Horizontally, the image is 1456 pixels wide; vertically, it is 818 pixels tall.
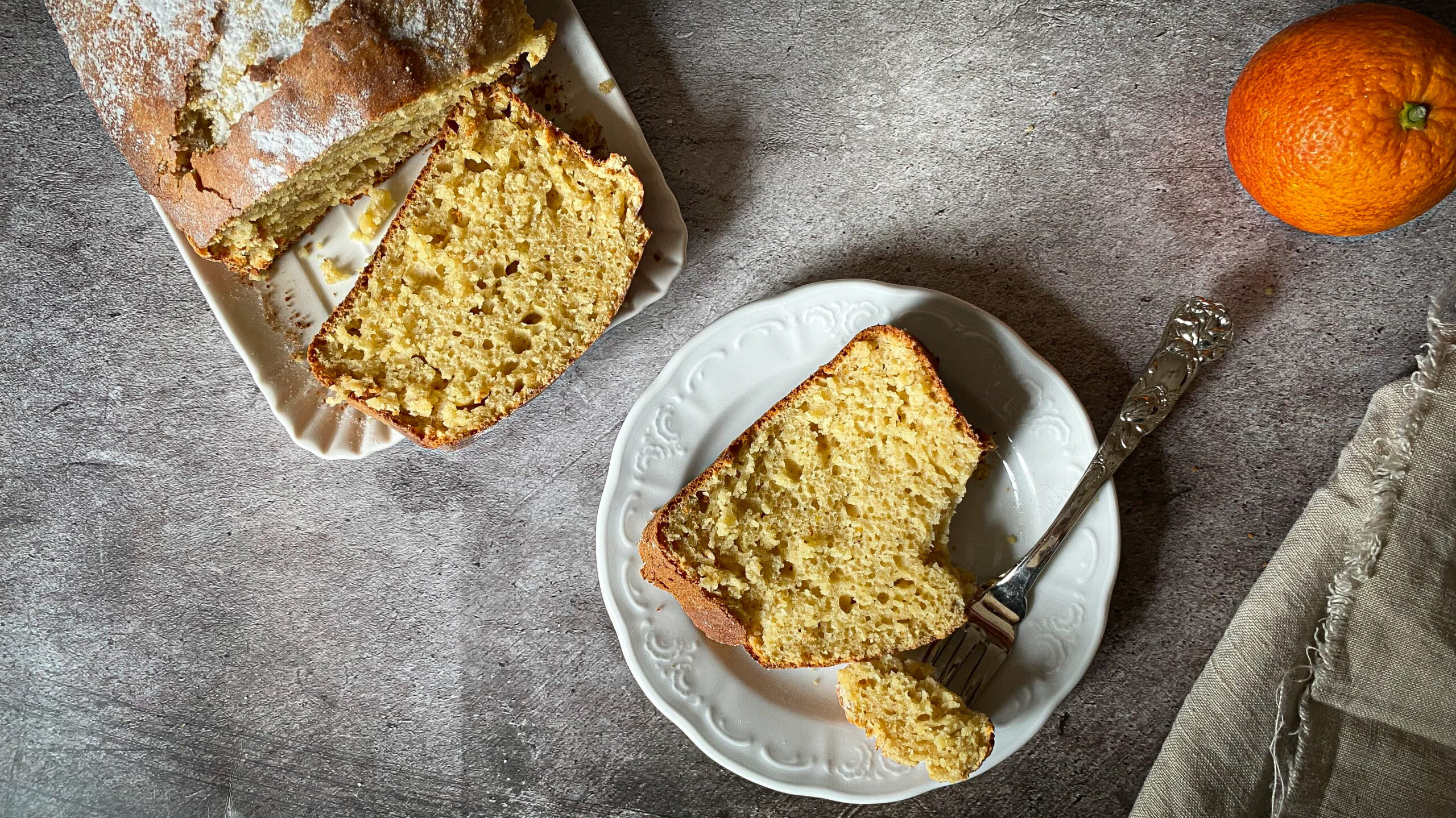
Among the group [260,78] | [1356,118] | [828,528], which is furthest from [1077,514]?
[260,78]

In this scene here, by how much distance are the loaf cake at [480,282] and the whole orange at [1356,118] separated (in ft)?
5.20

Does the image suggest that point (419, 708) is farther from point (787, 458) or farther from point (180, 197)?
point (180, 197)

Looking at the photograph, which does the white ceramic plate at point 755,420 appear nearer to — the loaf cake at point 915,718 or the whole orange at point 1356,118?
the loaf cake at point 915,718

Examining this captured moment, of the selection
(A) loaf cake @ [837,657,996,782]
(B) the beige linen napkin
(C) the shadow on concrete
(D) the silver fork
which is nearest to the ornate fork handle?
(D) the silver fork

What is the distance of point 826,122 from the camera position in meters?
2.36

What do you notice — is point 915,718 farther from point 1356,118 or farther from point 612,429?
point 1356,118

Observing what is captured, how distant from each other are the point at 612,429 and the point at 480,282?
56cm

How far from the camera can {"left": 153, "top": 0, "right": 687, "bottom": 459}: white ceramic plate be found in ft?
7.44

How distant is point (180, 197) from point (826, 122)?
174 cm

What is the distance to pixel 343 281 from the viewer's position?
93.7 inches

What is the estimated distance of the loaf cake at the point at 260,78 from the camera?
1.99 metres

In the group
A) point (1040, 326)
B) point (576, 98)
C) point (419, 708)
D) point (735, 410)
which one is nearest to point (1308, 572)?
point (1040, 326)

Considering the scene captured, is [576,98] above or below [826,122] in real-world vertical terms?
above

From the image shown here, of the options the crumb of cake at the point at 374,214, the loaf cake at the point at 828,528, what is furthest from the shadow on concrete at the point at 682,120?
the crumb of cake at the point at 374,214
